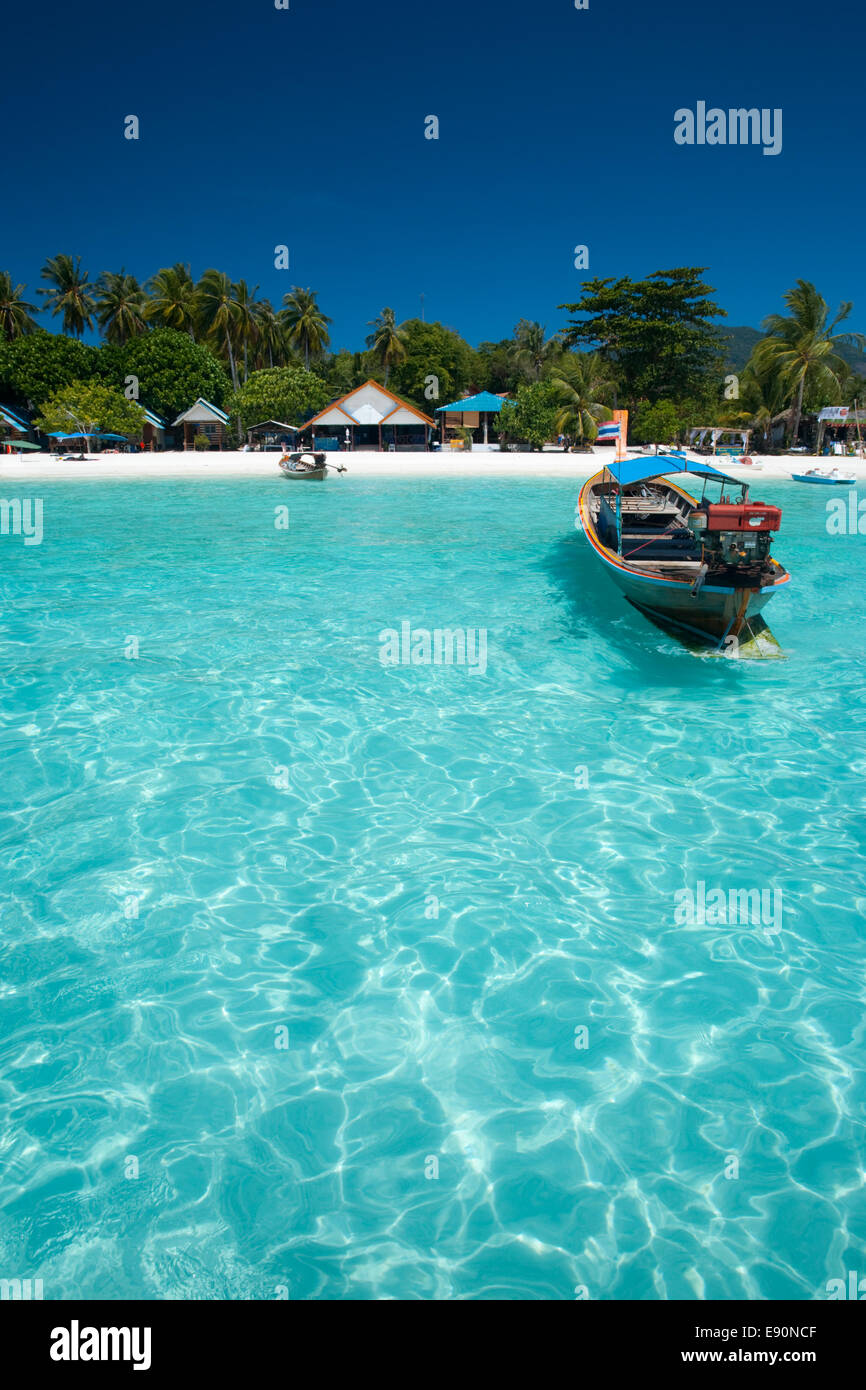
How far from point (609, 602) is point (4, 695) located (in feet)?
35.3

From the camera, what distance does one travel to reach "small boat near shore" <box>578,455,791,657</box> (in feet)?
35.2

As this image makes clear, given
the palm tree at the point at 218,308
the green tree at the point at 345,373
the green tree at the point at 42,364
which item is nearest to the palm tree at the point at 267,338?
the palm tree at the point at 218,308

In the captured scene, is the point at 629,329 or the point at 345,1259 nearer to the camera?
the point at 345,1259

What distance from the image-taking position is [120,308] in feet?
196

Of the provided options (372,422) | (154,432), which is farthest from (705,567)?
(154,432)

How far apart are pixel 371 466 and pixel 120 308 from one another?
27645 mm

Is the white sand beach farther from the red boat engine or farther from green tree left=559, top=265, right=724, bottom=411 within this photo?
the red boat engine

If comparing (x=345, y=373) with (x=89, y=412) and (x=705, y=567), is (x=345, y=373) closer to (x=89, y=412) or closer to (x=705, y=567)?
(x=89, y=412)

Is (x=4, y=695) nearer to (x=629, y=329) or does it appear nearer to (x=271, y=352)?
(x=629, y=329)

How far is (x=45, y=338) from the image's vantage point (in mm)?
52469

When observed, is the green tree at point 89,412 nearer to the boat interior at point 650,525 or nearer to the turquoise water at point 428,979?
the boat interior at point 650,525

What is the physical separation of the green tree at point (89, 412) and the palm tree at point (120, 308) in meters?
11.8

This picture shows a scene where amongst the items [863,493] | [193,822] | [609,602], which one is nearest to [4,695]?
[193,822]

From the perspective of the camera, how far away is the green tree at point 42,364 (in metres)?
51.6
